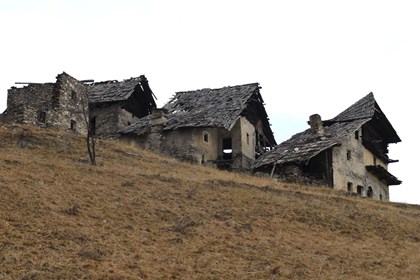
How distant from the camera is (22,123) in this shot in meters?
44.0

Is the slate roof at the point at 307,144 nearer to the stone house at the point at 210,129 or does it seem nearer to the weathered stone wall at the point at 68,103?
the stone house at the point at 210,129

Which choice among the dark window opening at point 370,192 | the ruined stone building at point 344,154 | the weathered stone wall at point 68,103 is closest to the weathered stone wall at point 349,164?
the ruined stone building at point 344,154

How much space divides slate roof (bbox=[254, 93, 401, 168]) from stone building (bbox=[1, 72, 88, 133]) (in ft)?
41.6

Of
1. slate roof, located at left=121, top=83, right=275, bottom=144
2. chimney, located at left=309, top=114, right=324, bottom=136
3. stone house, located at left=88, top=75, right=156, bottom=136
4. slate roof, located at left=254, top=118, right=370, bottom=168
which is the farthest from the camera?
stone house, located at left=88, top=75, right=156, bottom=136

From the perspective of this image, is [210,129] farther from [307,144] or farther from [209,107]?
[307,144]

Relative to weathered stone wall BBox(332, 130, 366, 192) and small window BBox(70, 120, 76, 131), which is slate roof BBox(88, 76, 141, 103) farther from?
weathered stone wall BBox(332, 130, 366, 192)

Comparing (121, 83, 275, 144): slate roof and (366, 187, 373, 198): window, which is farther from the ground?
(121, 83, 275, 144): slate roof

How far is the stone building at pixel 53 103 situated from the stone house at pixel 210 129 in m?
5.27

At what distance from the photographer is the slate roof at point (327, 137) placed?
4612 centimetres

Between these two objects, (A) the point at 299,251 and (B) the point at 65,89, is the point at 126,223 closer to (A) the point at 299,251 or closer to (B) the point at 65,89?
(A) the point at 299,251

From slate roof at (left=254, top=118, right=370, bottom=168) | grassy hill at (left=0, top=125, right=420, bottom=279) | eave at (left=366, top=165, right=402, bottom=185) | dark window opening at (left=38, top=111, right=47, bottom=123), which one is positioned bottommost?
grassy hill at (left=0, top=125, right=420, bottom=279)

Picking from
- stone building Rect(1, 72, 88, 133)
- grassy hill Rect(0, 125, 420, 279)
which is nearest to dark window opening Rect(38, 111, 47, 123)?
stone building Rect(1, 72, 88, 133)

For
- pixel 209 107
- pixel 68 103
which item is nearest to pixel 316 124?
pixel 209 107

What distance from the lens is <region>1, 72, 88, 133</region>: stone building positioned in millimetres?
46062
